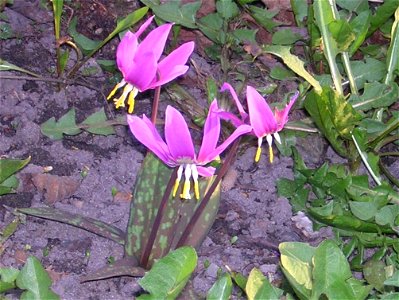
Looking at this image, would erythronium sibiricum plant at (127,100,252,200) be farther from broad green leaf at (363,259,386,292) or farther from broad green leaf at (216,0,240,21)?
broad green leaf at (216,0,240,21)

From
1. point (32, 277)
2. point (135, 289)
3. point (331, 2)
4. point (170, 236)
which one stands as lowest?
point (135, 289)

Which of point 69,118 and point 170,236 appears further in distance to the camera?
point 69,118

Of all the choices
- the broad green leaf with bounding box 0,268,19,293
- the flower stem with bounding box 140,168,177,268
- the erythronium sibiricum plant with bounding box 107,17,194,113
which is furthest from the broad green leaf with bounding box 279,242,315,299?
the broad green leaf with bounding box 0,268,19,293

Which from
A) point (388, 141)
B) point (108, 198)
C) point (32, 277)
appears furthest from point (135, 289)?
point (388, 141)

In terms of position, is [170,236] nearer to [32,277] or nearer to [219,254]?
[219,254]

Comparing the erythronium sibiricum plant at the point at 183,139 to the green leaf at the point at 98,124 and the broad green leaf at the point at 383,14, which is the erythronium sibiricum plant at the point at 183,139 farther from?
the broad green leaf at the point at 383,14

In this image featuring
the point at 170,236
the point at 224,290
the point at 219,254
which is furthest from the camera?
the point at 219,254

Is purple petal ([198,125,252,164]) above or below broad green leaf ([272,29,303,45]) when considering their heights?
above
